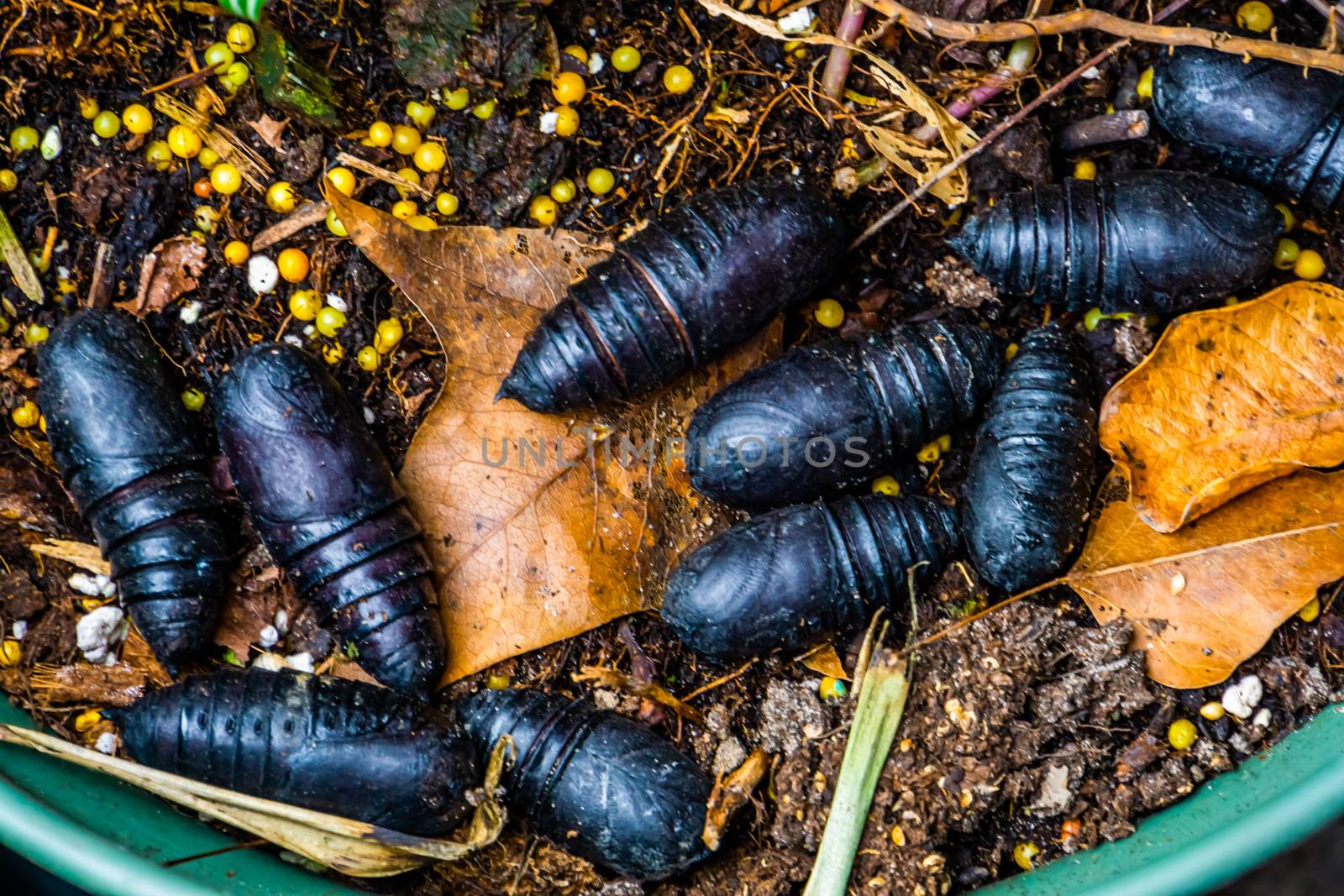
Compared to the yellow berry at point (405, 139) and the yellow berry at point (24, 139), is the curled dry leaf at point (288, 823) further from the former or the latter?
the yellow berry at point (405, 139)

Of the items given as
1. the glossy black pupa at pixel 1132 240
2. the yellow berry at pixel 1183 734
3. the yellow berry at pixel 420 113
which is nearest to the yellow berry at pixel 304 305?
the yellow berry at pixel 420 113

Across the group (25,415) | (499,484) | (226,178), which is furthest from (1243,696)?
(25,415)

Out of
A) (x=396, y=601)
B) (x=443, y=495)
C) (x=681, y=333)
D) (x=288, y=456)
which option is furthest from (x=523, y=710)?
(x=681, y=333)

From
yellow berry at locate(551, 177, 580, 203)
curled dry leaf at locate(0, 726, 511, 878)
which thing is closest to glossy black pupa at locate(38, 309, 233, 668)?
curled dry leaf at locate(0, 726, 511, 878)

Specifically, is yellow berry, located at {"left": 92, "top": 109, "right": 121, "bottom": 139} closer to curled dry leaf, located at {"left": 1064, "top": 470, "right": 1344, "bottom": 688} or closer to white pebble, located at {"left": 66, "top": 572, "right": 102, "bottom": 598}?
white pebble, located at {"left": 66, "top": 572, "right": 102, "bottom": 598}

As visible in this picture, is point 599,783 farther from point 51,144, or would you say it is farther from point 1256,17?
point 1256,17

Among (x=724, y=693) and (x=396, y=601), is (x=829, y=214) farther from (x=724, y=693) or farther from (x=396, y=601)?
(x=396, y=601)
